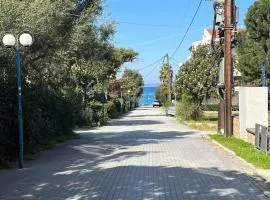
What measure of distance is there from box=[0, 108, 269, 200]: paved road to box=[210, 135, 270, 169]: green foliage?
366 mm

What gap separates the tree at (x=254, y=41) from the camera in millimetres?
56469

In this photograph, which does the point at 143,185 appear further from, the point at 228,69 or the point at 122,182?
the point at 228,69

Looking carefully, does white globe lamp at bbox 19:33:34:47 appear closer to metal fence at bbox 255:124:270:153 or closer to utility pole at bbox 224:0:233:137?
metal fence at bbox 255:124:270:153

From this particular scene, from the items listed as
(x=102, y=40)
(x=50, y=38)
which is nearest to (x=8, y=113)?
(x=50, y=38)

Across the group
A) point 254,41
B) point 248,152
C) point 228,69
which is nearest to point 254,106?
point 228,69

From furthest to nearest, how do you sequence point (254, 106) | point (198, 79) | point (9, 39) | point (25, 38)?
point (198, 79), point (254, 106), point (25, 38), point (9, 39)

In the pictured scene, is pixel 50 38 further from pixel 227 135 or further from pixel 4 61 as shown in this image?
pixel 227 135

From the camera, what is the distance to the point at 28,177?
43.6 ft

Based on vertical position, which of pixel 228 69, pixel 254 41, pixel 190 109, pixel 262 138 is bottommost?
pixel 262 138

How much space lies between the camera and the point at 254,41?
5800 cm

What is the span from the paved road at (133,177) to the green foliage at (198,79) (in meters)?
27.9

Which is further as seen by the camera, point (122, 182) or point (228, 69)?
point (228, 69)

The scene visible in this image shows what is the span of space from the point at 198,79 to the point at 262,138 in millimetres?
29505

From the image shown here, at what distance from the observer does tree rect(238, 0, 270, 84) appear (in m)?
56.5
